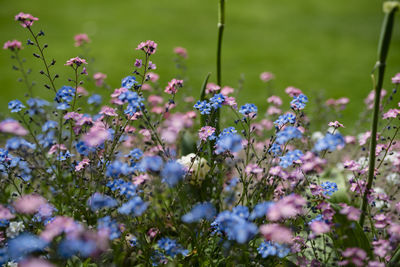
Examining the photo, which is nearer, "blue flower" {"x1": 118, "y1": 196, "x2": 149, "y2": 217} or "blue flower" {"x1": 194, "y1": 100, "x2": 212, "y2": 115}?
"blue flower" {"x1": 118, "y1": 196, "x2": 149, "y2": 217}

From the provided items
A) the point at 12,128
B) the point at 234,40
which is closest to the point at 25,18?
the point at 12,128

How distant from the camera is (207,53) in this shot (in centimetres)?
809

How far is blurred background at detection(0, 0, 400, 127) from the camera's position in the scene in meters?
6.83

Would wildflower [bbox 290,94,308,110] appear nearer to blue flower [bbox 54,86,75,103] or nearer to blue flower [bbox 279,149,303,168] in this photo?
blue flower [bbox 279,149,303,168]

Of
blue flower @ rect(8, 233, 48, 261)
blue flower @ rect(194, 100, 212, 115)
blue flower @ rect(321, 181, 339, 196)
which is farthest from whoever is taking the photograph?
blue flower @ rect(194, 100, 212, 115)


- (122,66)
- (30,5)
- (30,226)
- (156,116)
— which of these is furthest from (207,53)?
(30,226)

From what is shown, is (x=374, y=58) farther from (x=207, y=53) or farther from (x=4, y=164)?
(x=4, y=164)

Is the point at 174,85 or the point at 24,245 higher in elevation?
the point at 174,85

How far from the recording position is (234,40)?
354 inches

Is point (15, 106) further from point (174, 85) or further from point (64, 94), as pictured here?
point (174, 85)

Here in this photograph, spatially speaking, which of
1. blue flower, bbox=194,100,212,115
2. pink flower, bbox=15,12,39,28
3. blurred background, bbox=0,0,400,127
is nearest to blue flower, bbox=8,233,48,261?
blue flower, bbox=194,100,212,115

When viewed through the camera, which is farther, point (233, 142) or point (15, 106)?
Result: point (15, 106)

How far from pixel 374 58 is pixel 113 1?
7105 millimetres

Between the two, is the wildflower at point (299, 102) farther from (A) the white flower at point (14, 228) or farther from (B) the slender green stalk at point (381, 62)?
(A) the white flower at point (14, 228)
